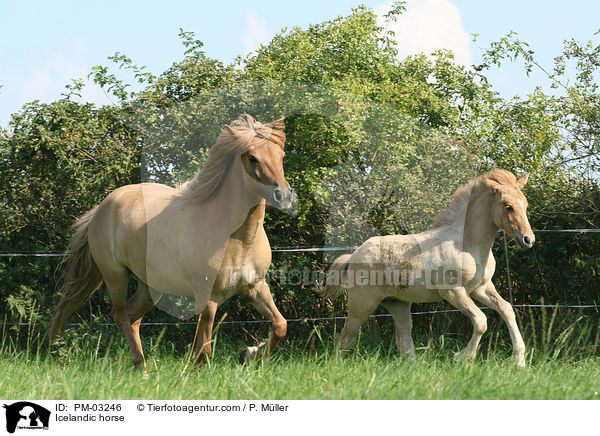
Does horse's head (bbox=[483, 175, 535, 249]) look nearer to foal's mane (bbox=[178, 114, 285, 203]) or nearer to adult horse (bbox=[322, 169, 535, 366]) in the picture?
adult horse (bbox=[322, 169, 535, 366])

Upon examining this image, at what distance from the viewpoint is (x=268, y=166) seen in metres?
4.80

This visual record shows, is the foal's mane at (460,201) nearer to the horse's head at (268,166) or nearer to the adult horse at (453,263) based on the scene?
the adult horse at (453,263)

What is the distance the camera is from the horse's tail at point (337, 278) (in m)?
6.02

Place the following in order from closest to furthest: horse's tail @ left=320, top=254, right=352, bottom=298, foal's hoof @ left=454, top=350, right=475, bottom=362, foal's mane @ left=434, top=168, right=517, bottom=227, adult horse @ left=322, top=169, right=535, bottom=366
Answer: foal's hoof @ left=454, top=350, right=475, bottom=362, adult horse @ left=322, top=169, right=535, bottom=366, foal's mane @ left=434, top=168, right=517, bottom=227, horse's tail @ left=320, top=254, right=352, bottom=298

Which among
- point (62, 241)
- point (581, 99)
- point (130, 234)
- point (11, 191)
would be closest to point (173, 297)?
point (130, 234)

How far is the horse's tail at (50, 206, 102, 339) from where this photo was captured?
6324mm

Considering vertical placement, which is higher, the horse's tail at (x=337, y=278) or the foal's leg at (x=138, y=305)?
the horse's tail at (x=337, y=278)

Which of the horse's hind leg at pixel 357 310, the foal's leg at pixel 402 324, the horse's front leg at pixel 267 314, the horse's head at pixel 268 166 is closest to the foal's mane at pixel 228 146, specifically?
the horse's head at pixel 268 166

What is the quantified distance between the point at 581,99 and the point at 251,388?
5.99 m

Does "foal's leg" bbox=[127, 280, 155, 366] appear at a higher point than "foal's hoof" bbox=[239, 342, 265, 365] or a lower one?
higher

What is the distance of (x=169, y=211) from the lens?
555cm

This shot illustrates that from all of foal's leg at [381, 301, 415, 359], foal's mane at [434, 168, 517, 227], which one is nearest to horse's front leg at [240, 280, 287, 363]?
foal's leg at [381, 301, 415, 359]

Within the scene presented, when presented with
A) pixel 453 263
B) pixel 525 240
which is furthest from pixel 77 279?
pixel 525 240
